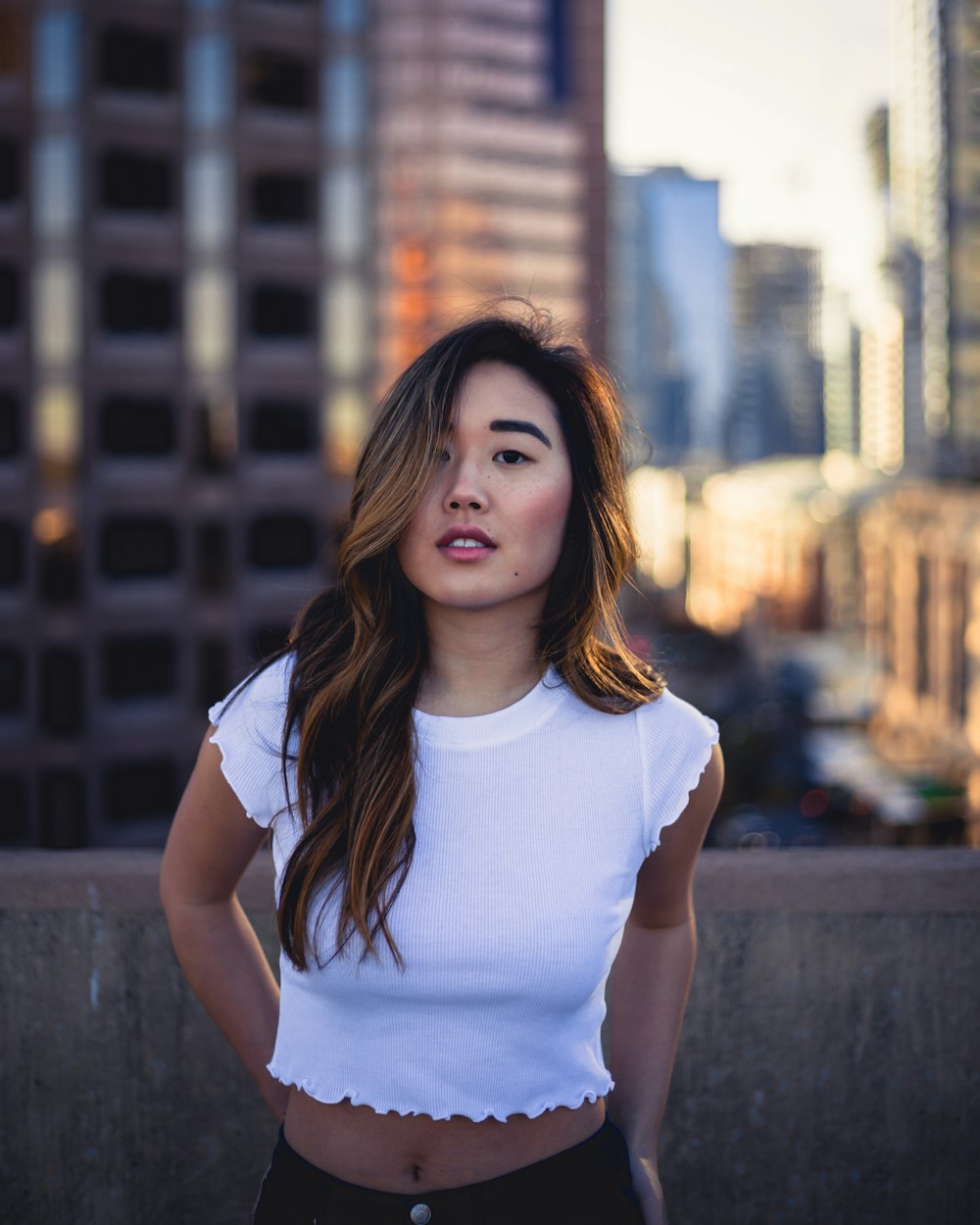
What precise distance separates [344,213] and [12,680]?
71.8ft

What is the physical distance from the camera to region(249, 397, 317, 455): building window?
51.8 m

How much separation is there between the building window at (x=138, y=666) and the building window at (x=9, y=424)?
7.70m

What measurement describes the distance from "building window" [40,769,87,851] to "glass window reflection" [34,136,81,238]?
63.9 feet

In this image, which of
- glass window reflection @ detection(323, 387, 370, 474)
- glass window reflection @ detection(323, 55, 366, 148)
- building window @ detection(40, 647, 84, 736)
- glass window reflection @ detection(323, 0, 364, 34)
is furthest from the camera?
glass window reflection @ detection(323, 387, 370, 474)

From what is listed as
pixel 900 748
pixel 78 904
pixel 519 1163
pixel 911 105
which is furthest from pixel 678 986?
pixel 911 105

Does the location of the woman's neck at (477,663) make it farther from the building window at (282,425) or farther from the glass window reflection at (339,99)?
the glass window reflection at (339,99)

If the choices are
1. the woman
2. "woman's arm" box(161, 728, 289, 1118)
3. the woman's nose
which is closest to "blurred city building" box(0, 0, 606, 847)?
"woman's arm" box(161, 728, 289, 1118)

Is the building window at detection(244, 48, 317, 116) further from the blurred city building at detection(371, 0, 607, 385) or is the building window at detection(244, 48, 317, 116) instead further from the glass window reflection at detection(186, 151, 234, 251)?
the blurred city building at detection(371, 0, 607, 385)

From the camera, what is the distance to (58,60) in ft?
154

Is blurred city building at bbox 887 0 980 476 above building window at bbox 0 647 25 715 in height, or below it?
above

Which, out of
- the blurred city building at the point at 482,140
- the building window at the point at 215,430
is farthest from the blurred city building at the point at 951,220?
the building window at the point at 215,430

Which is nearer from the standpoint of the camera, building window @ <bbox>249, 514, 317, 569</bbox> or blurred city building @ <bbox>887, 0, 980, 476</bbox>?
building window @ <bbox>249, 514, 317, 569</bbox>

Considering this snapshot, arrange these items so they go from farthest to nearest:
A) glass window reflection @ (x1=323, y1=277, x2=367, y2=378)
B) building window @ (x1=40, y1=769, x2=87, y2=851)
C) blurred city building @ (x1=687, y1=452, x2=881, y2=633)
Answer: blurred city building @ (x1=687, y1=452, x2=881, y2=633) < glass window reflection @ (x1=323, y1=277, x2=367, y2=378) < building window @ (x1=40, y1=769, x2=87, y2=851)

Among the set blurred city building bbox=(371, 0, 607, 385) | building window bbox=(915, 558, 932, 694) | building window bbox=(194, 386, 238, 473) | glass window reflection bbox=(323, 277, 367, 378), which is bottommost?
building window bbox=(915, 558, 932, 694)
